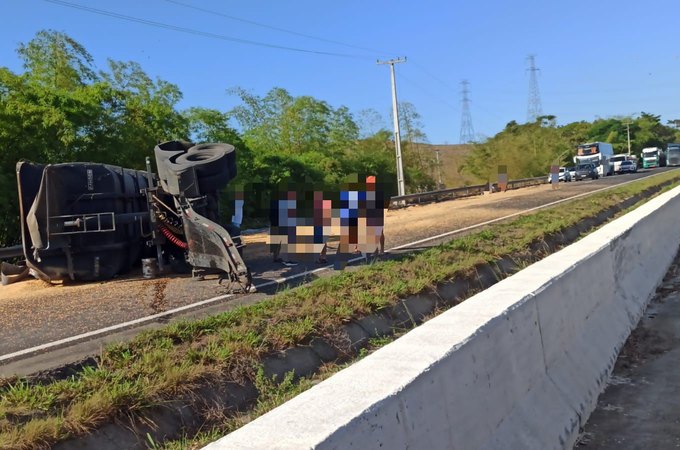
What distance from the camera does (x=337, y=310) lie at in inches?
255

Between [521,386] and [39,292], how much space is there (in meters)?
8.13

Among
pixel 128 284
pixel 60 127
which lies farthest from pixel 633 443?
pixel 60 127

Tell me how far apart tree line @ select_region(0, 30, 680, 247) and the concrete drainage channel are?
234cm

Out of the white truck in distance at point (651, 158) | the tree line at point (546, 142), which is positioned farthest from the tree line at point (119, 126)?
the white truck in distance at point (651, 158)

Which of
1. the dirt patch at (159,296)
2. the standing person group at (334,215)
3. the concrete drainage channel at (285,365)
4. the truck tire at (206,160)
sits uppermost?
the truck tire at (206,160)

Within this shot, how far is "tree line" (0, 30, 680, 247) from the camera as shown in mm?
16203

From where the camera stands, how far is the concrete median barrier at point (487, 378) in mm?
2324

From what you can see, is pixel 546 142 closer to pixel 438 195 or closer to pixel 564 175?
pixel 564 175

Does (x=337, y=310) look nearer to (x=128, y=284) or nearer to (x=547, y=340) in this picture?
(x=547, y=340)

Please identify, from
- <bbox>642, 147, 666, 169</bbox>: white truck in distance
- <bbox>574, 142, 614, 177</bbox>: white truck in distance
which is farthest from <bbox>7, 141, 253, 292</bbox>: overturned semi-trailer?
<bbox>642, 147, 666, 169</bbox>: white truck in distance

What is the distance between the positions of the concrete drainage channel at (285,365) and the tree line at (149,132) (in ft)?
7.67

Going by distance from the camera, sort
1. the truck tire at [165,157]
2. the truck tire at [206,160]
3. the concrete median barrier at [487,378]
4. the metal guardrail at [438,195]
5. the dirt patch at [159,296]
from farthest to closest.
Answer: the metal guardrail at [438,195] < the truck tire at [165,157] < the truck tire at [206,160] < the dirt patch at [159,296] < the concrete median barrier at [487,378]

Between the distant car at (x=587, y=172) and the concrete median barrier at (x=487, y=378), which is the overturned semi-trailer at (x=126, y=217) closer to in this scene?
the concrete median barrier at (x=487, y=378)

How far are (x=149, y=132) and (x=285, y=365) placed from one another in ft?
60.5
